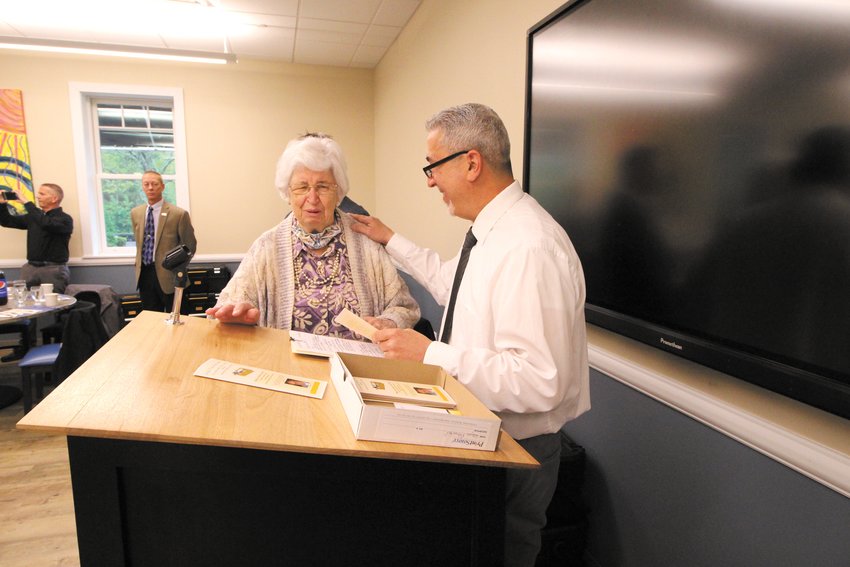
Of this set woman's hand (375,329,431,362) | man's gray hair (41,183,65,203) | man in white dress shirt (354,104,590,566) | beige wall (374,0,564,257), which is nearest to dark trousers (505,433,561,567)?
man in white dress shirt (354,104,590,566)

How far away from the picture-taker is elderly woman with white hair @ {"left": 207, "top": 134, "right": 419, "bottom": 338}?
1.86 metres

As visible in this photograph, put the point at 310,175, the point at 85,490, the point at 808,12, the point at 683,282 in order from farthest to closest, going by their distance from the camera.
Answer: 1. the point at 310,175
2. the point at 683,282
3. the point at 808,12
4. the point at 85,490

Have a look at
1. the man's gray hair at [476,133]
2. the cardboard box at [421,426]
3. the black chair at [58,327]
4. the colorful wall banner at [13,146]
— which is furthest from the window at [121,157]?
the cardboard box at [421,426]

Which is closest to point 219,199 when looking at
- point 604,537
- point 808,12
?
point 604,537

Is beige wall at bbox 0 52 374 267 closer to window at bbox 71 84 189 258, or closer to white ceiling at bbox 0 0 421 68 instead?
window at bbox 71 84 189 258

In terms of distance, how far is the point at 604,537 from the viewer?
74.0 inches

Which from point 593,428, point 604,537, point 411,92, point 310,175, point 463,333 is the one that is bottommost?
point 604,537

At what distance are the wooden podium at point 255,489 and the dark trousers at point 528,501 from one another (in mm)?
409

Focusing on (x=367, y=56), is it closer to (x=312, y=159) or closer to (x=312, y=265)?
(x=312, y=159)

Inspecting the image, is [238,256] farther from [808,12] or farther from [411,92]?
[808,12]

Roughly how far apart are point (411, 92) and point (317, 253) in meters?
3.23

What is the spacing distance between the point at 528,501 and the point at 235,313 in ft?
3.26

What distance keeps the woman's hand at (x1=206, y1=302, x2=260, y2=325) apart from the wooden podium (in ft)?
1.83

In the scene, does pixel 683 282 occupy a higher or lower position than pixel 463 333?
higher
